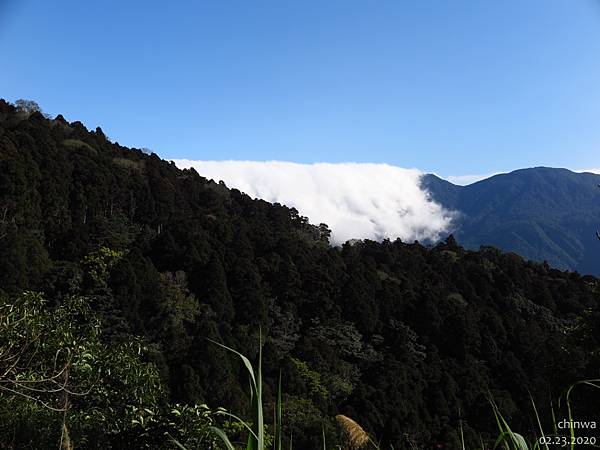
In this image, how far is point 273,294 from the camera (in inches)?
1517

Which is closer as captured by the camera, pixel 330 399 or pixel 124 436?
pixel 124 436

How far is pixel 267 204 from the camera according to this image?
53812 millimetres

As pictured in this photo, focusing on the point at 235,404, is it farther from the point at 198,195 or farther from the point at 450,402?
the point at 198,195

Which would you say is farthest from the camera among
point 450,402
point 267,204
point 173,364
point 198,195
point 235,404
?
point 267,204

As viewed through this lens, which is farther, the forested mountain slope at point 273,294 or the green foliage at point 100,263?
the green foliage at point 100,263

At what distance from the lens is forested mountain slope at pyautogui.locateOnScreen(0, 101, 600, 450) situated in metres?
27.8

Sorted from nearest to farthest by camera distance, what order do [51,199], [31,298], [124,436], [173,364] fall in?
[124,436] → [31,298] → [173,364] → [51,199]

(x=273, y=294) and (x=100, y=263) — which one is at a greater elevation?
(x=100, y=263)

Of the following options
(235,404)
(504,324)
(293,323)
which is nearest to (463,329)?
(504,324)

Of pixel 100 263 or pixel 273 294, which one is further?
pixel 273 294

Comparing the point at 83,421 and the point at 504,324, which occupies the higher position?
the point at 83,421

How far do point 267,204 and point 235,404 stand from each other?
3193 centimetres

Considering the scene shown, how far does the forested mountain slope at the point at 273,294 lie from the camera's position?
2784cm

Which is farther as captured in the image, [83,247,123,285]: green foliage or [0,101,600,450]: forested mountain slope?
[83,247,123,285]: green foliage
